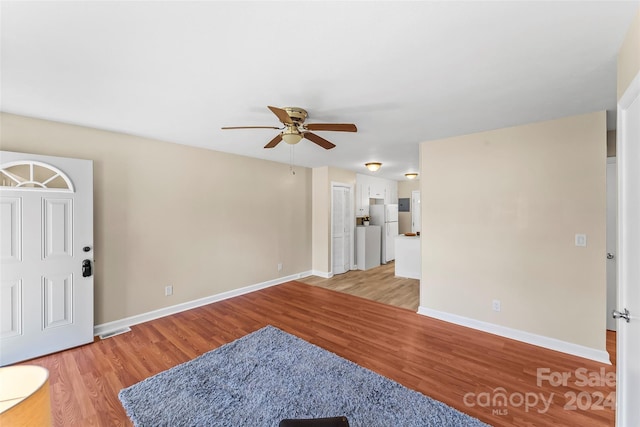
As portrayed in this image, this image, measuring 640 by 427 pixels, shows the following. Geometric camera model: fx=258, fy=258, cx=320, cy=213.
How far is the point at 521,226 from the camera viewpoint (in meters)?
2.94

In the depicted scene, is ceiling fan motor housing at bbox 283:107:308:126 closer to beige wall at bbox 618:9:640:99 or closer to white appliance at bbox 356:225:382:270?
beige wall at bbox 618:9:640:99

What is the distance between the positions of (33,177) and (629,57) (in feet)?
15.6

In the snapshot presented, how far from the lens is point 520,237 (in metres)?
2.94

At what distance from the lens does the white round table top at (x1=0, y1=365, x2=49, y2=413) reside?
31.6 inches

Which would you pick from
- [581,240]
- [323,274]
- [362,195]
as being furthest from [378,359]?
[362,195]

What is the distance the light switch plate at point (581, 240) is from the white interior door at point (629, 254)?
1.41 metres

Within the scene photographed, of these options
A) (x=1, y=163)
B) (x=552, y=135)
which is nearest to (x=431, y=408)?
(x=552, y=135)

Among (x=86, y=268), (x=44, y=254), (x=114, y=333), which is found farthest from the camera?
(x=114, y=333)

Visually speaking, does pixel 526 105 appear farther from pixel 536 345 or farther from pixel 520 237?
pixel 536 345

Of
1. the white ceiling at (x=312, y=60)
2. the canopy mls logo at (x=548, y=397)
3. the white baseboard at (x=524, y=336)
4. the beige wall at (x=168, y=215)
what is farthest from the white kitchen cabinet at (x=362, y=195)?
the canopy mls logo at (x=548, y=397)

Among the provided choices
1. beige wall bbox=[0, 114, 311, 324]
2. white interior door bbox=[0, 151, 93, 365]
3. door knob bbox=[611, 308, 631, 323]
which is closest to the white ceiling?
beige wall bbox=[0, 114, 311, 324]

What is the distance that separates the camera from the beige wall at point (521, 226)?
258cm

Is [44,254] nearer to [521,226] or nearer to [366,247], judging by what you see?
[521,226]

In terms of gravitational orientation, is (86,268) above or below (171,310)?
above
